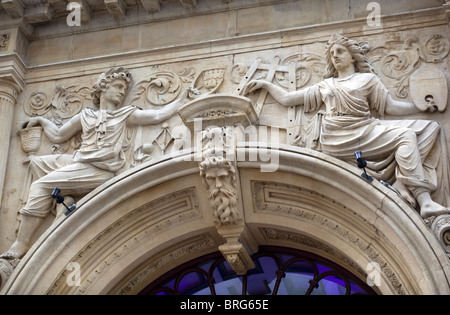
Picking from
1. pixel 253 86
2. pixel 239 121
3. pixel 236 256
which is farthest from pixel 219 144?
pixel 236 256

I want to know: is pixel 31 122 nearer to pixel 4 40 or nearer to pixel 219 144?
pixel 4 40

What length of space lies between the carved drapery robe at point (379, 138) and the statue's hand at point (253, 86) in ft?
2.09

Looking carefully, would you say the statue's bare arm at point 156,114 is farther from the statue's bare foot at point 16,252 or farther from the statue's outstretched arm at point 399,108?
the statue's outstretched arm at point 399,108

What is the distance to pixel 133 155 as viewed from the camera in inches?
295

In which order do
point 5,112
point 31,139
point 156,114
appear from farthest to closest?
point 5,112 → point 31,139 → point 156,114

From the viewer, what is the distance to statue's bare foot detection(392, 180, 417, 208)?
6383 mm

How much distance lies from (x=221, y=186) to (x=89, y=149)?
148 centimetres

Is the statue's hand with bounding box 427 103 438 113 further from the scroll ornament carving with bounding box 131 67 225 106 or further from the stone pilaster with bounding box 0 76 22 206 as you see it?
the stone pilaster with bounding box 0 76 22 206

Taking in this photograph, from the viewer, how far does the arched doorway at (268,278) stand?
7.28 m

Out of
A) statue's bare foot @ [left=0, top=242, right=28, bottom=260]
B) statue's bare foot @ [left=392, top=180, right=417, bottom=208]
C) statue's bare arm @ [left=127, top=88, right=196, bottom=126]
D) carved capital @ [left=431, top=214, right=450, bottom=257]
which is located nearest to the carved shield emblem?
statue's bare foot @ [left=392, top=180, right=417, bottom=208]

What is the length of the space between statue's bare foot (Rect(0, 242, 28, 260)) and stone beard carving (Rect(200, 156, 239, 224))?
6.23 feet

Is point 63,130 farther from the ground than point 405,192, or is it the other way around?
point 63,130

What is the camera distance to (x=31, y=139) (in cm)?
789
